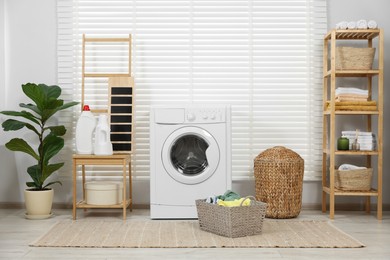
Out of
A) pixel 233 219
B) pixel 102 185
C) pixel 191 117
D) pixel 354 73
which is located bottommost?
pixel 233 219

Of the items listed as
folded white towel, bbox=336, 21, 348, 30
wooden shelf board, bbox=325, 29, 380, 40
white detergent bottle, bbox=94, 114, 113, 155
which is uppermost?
folded white towel, bbox=336, 21, 348, 30

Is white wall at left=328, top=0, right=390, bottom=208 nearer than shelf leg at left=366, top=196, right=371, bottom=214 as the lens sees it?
No

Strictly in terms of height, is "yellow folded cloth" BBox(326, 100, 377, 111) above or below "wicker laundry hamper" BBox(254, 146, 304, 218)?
above

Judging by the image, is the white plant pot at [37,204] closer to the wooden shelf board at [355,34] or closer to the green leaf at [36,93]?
the green leaf at [36,93]

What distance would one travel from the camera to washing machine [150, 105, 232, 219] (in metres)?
4.26

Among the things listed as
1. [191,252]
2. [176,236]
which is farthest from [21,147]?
[191,252]

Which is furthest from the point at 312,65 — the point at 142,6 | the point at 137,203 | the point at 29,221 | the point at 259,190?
the point at 29,221

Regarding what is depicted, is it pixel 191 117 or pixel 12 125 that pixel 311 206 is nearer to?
pixel 191 117

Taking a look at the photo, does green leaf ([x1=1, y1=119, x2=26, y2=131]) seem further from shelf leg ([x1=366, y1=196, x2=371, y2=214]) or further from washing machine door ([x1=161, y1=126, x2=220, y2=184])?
shelf leg ([x1=366, y1=196, x2=371, y2=214])

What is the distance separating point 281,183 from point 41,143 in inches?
72.2

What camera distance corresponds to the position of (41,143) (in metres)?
4.44

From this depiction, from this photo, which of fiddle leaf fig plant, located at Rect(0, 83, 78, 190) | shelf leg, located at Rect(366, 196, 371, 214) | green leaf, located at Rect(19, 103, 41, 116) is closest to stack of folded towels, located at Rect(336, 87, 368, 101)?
shelf leg, located at Rect(366, 196, 371, 214)

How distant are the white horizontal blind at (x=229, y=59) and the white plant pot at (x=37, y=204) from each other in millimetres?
844

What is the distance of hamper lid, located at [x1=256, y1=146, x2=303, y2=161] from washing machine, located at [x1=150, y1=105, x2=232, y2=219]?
323 mm
